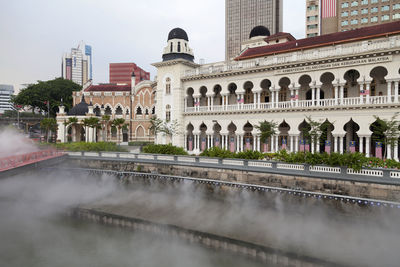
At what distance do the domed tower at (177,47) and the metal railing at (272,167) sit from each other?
57.7 ft

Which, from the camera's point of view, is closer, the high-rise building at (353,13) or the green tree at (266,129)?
the green tree at (266,129)

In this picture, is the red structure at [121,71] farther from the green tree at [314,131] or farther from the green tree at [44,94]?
the green tree at [314,131]

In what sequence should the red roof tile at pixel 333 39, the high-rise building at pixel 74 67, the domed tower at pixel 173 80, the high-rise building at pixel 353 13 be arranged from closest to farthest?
1. the red roof tile at pixel 333 39
2. the domed tower at pixel 173 80
3. the high-rise building at pixel 353 13
4. the high-rise building at pixel 74 67

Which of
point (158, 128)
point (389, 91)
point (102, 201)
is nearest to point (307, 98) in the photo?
point (389, 91)

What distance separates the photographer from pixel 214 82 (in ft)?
116

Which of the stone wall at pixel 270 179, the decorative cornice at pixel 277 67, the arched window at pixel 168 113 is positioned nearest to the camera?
the stone wall at pixel 270 179

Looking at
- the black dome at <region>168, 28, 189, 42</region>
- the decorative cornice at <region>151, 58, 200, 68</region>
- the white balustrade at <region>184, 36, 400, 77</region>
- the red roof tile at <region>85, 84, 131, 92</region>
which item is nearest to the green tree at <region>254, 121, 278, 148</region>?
the white balustrade at <region>184, 36, 400, 77</region>

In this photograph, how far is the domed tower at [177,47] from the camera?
125 feet

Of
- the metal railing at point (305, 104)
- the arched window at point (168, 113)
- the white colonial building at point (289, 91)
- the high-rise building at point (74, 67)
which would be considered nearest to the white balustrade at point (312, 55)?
the white colonial building at point (289, 91)

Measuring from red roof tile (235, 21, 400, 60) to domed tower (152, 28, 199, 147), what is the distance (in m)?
8.20

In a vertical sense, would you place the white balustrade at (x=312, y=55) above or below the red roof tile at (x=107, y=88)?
below


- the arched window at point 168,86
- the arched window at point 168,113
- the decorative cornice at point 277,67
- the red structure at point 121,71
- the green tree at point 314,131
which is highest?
the red structure at point 121,71

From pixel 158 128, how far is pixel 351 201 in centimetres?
2576

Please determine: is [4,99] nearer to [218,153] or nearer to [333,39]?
[218,153]
